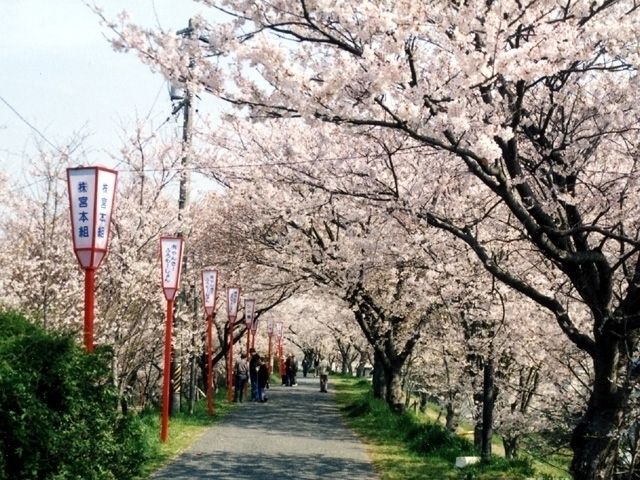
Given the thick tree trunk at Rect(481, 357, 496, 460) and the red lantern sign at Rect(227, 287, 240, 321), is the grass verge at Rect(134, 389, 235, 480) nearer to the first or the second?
the red lantern sign at Rect(227, 287, 240, 321)

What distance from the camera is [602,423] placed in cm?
709

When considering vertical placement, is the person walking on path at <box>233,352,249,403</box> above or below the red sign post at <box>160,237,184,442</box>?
below

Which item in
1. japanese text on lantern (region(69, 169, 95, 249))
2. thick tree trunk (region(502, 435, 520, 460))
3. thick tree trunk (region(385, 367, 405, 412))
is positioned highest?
japanese text on lantern (region(69, 169, 95, 249))

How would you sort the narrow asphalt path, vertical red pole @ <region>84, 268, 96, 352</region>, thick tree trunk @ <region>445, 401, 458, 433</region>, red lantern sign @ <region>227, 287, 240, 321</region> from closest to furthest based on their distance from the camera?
vertical red pole @ <region>84, 268, 96, 352</region>, the narrow asphalt path, red lantern sign @ <region>227, 287, 240, 321</region>, thick tree trunk @ <region>445, 401, 458, 433</region>

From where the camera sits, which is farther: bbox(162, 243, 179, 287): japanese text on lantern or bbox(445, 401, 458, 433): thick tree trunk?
bbox(445, 401, 458, 433): thick tree trunk

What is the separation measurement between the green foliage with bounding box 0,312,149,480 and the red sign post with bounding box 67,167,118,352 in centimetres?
239

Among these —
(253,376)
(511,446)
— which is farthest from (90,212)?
(511,446)

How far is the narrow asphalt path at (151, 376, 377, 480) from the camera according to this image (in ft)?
31.5

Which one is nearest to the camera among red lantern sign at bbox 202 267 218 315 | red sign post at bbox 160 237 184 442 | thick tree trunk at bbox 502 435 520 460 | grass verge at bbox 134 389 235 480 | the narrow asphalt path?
the narrow asphalt path

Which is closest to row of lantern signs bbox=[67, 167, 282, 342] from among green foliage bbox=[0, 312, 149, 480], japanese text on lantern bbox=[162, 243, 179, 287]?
green foliage bbox=[0, 312, 149, 480]

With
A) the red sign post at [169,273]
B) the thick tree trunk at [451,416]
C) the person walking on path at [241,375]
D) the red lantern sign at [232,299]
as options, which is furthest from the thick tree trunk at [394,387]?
the red sign post at [169,273]

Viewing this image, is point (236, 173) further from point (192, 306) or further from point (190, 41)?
point (190, 41)

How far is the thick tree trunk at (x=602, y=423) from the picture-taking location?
7020 millimetres

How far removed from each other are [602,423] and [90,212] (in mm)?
6367
